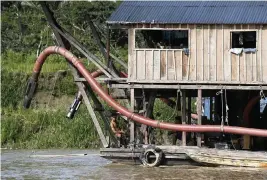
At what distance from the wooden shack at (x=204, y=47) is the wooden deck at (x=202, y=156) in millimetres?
2068

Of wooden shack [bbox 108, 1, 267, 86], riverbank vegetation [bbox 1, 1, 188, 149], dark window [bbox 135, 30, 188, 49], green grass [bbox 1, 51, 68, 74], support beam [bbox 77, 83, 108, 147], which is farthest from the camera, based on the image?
green grass [bbox 1, 51, 68, 74]

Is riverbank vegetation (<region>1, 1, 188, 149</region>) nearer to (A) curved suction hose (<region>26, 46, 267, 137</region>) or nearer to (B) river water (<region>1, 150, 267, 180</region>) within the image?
(B) river water (<region>1, 150, 267, 180</region>)

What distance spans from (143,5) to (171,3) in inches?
34.5

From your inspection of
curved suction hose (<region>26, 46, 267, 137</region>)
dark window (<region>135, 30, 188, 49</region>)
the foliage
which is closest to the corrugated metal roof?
dark window (<region>135, 30, 188, 49</region>)

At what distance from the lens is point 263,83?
23.2 meters

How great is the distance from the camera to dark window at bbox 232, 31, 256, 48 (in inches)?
949

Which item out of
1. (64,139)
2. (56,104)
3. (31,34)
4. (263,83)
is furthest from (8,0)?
(263,83)

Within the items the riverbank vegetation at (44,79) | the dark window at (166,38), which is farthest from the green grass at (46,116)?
the dark window at (166,38)

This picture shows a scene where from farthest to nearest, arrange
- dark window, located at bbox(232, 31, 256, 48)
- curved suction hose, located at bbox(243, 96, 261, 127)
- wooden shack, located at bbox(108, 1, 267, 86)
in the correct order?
curved suction hose, located at bbox(243, 96, 261, 127)
dark window, located at bbox(232, 31, 256, 48)
wooden shack, located at bbox(108, 1, 267, 86)

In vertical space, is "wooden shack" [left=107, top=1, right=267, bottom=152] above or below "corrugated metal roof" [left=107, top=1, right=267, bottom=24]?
below

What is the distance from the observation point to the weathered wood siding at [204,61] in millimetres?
23406

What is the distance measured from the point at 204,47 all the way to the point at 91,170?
5002 mm

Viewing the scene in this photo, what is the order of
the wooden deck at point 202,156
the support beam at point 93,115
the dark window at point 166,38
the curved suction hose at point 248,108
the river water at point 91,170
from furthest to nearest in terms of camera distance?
the dark window at point 166,38
the curved suction hose at point 248,108
the support beam at point 93,115
the wooden deck at point 202,156
the river water at point 91,170

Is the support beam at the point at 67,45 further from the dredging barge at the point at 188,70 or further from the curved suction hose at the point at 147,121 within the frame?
the curved suction hose at the point at 147,121
